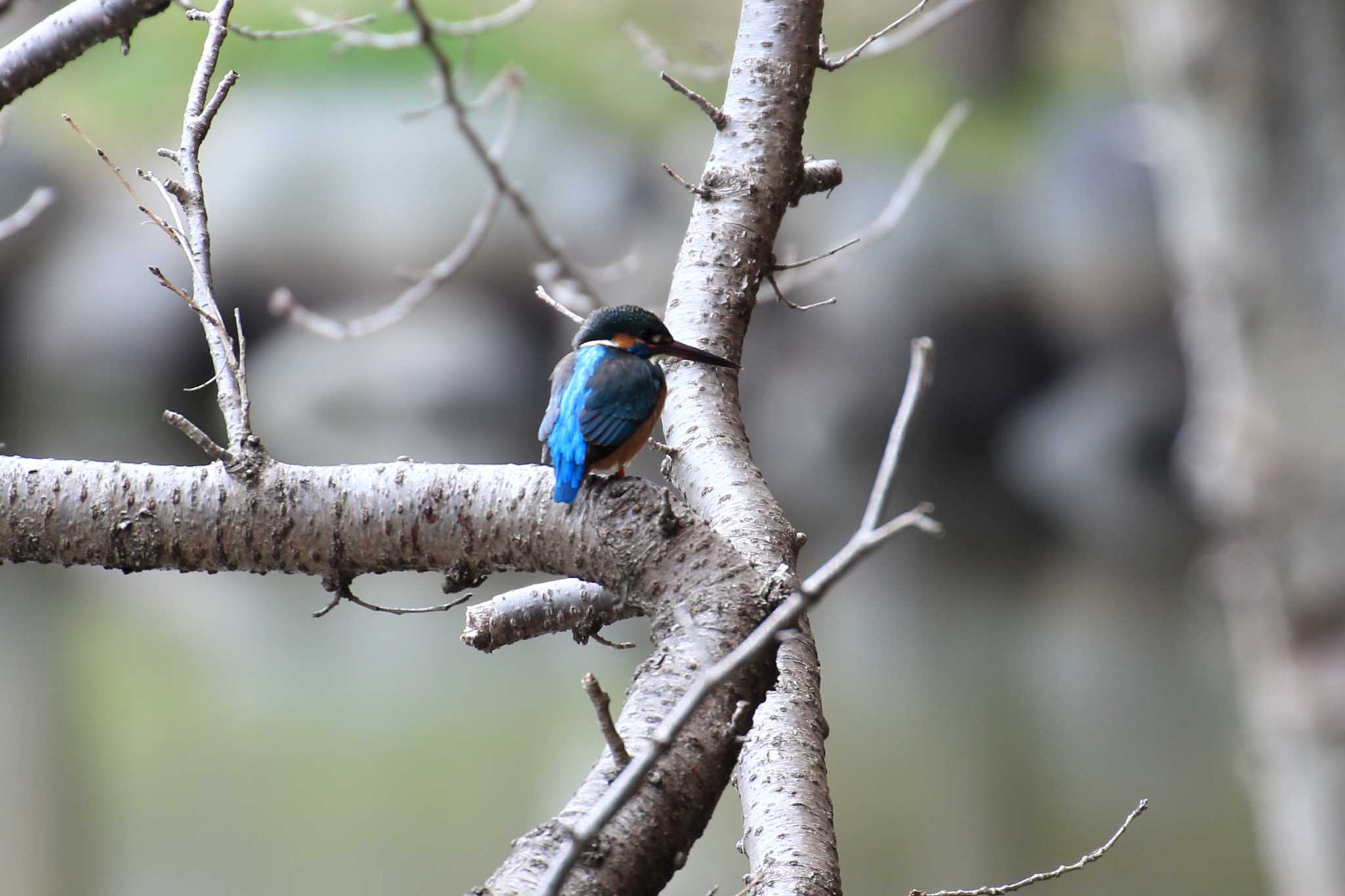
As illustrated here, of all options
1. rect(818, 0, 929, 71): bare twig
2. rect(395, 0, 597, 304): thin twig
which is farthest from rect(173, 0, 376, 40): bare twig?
rect(818, 0, 929, 71): bare twig

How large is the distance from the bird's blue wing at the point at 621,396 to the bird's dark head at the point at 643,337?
0.22 ft

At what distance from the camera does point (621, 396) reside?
135 centimetres

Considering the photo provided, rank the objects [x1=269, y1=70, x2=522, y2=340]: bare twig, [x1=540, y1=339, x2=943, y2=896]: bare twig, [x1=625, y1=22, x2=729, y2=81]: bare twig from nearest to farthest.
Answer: [x1=540, y1=339, x2=943, y2=896]: bare twig < [x1=625, y1=22, x2=729, y2=81]: bare twig < [x1=269, y1=70, x2=522, y2=340]: bare twig

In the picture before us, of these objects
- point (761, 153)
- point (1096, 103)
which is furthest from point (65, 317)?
point (761, 153)

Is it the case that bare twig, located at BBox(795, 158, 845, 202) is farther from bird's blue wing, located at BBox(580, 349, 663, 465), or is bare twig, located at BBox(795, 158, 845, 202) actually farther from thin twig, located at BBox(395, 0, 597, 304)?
thin twig, located at BBox(395, 0, 597, 304)

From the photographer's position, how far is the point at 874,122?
40.0ft

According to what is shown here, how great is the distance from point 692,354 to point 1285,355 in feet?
3.32

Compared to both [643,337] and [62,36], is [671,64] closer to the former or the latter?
[643,337]

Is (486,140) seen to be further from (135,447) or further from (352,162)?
(135,447)

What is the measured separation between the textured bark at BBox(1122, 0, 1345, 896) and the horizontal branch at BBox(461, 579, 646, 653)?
1.15 meters

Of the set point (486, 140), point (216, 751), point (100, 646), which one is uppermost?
point (486, 140)

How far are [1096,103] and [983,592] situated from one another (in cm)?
659

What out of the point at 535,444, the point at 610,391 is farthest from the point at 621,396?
the point at 535,444

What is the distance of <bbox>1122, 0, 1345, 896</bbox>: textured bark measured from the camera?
185 centimetres
